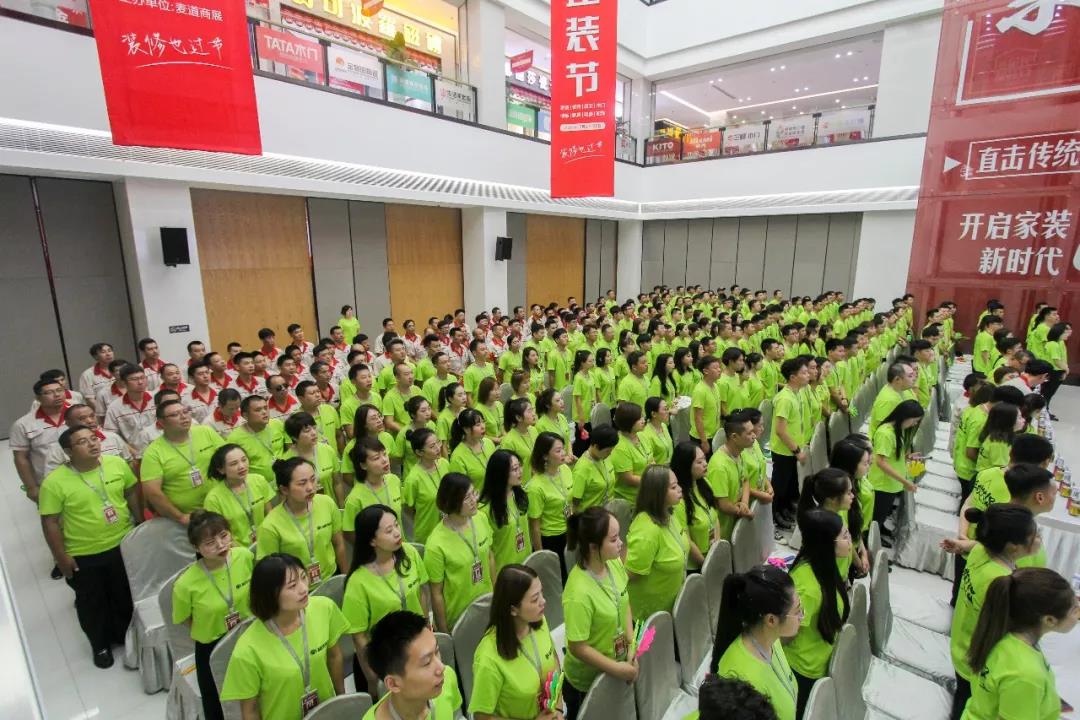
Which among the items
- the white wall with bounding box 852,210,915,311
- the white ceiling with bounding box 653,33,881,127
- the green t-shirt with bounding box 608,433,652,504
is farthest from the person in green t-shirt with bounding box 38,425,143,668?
the white ceiling with bounding box 653,33,881,127

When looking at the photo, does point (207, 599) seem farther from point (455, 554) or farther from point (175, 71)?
point (175, 71)

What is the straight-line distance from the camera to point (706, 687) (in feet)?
5.34

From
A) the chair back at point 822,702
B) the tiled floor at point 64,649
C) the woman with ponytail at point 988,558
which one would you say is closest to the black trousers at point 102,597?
the tiled floor at point 64,649

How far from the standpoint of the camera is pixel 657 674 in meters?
2.75

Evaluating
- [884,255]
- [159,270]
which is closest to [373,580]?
[159,270]

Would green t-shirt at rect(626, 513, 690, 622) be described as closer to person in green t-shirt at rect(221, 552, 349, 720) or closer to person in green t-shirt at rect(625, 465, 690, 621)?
person in green t-shirt at rect(625, 465, 690, 621)

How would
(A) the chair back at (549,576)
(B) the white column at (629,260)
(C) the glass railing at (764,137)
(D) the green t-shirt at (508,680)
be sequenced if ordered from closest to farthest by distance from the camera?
1. (D) the green t-shirt at (508,680)
2. (A) the chair back at (549,576)
3. (C) the glass railing at (764,137)
4. (B) the white column at (629,260)

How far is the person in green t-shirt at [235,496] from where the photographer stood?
11.4ft

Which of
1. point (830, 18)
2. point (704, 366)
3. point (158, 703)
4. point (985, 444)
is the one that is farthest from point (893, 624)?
point (830, 18)

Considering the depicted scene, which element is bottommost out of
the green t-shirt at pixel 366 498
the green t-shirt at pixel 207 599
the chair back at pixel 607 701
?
the chair back at pixel 607 701

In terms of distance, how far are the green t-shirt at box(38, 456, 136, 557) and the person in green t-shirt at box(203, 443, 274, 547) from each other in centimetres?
74

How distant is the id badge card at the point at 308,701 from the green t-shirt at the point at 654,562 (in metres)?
1.64

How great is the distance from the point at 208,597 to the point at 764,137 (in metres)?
16.1

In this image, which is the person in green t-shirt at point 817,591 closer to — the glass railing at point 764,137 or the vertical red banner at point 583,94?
the vertical red banner at point 583,94
